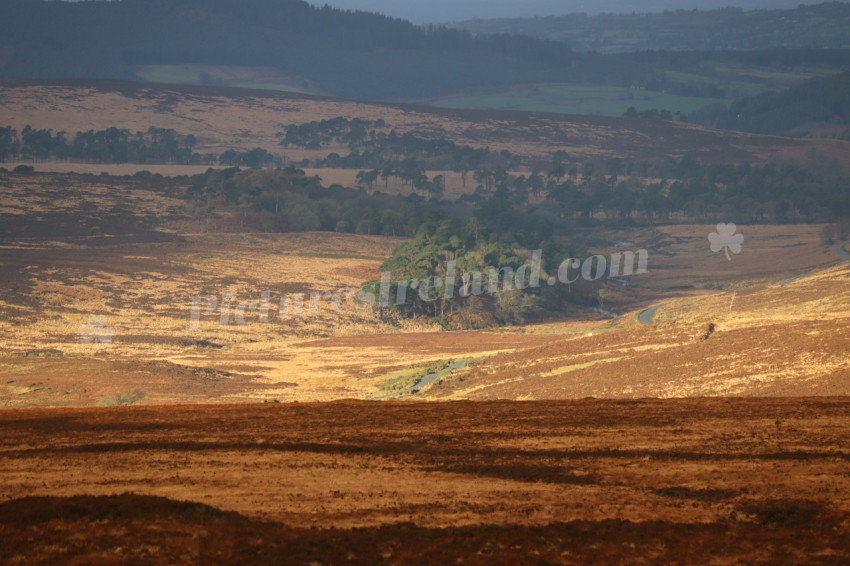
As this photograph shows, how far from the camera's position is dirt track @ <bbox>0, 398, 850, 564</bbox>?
12.0 m

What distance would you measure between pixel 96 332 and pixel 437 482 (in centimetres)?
4625

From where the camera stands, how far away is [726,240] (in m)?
101

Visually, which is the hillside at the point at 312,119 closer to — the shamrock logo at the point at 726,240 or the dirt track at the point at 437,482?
the shamrock logo at the point at 726,240

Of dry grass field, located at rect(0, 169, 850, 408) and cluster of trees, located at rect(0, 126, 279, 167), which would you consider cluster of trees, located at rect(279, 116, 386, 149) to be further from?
dry grass field, located at rect(0, 169, 850, 408)

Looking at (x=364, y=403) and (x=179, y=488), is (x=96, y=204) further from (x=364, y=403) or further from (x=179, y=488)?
(x=179, y=488)

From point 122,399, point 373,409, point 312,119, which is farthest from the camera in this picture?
point 312,119

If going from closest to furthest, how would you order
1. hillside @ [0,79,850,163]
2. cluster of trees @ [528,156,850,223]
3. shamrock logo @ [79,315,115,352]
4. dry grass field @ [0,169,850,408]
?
dry grass field @ [0,169,850,408], shamrock logo @ [79,315,115,352], cluster of trees @ [528,156,850,223], hillside @ [0,79,850,163]

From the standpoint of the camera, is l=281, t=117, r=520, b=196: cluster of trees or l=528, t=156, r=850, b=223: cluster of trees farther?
l=281, t=117, r=520, b=196: cluster of trees

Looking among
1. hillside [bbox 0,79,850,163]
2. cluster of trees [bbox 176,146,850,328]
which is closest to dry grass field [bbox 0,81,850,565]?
Result: cluster of trees [bbox 176,146,850,328]

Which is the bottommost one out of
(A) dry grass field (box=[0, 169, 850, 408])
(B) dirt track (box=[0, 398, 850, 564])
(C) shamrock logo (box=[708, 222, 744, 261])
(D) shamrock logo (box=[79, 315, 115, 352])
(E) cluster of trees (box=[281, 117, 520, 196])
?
(D) shamrock logo (box=[79, 315, 115, 352])

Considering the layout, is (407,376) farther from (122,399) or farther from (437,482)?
(437,482)

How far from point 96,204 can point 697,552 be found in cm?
9505

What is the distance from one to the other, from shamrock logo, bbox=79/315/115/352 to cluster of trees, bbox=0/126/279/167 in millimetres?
80648

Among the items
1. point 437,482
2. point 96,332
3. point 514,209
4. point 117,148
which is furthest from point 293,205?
point 437,482
